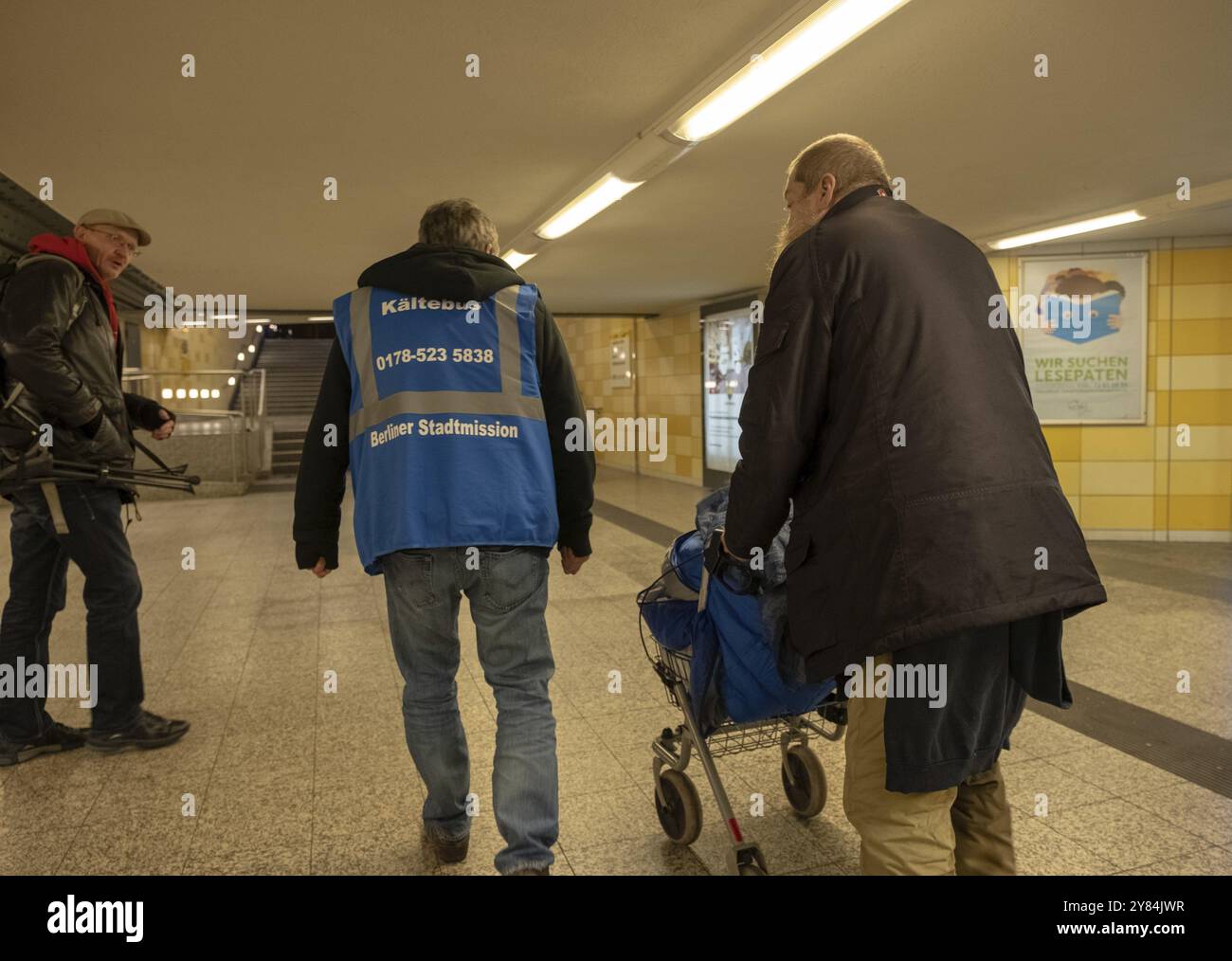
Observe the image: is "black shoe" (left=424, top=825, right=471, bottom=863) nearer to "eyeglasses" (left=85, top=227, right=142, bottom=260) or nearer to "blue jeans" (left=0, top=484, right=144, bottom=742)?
"blue jeans" (left=0, top=484, right=144, bottom=742)

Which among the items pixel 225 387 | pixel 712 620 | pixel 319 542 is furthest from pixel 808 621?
pixel 225 387

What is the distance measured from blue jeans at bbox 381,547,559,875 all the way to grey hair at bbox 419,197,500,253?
0.70m

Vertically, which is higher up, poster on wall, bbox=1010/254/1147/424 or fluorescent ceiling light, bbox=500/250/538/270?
fluorescent ceiling light, bbox=500/250/538/270

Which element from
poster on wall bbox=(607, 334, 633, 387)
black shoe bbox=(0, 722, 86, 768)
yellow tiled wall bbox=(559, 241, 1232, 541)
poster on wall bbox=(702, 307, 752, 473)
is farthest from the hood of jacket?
poster on wall bbox=(607, 334, 633, 387)

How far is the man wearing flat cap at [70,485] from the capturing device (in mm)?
2607

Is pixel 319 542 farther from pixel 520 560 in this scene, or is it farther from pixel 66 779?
pixel 66 779

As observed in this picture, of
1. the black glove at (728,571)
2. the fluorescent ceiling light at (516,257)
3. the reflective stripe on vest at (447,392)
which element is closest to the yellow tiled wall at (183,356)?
the fluorescent ceiling light at (516,257)

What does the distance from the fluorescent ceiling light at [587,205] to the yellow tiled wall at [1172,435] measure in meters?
3.82

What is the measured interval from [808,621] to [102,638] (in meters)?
2.38

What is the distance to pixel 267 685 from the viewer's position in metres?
3.62

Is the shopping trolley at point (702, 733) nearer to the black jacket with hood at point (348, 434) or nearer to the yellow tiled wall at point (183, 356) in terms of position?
the black jacket with hood at point (348, 434)

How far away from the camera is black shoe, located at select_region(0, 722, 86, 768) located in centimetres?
281

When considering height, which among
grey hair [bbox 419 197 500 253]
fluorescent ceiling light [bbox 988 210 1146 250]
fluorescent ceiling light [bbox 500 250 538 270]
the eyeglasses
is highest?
fluorescent ceiling light [bbox 500 250 538 270]

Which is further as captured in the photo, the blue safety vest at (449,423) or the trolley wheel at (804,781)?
the trolley wheel at (804,781)
